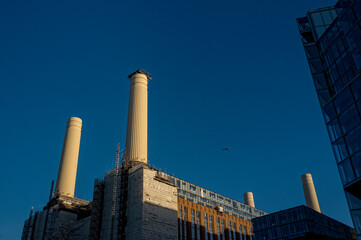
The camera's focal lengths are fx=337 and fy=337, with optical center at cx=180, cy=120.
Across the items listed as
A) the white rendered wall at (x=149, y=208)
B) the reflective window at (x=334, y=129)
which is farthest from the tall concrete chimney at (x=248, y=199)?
the reflective window at (x=334, y=129)

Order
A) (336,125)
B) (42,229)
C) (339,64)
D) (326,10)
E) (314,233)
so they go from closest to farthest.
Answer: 1. (336,125)
2. (339,64)
3. (326,10)
4. (314,233)
5. (42,229)

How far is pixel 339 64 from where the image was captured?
47.4 m

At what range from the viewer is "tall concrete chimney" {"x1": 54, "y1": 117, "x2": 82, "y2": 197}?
95869 mm

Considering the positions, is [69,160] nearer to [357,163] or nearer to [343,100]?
[343,100]

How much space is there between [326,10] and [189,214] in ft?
187

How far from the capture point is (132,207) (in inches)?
2859

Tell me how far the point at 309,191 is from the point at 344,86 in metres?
138

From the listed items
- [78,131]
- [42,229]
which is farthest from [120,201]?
[78,131]

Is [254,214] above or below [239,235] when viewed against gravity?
above

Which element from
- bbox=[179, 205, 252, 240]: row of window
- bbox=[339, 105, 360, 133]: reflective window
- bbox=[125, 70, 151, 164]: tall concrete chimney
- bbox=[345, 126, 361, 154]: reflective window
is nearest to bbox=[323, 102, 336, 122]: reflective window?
bbox=[339, 105, 360, 133]: reflective window

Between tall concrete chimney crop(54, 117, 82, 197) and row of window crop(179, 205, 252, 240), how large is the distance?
34.4 meters

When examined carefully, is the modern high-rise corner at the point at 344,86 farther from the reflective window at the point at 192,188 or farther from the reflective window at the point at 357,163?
the reflective window at the point at 192,188

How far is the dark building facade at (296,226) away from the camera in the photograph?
8431 centimetres

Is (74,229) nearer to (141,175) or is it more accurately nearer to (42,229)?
(42,229)
